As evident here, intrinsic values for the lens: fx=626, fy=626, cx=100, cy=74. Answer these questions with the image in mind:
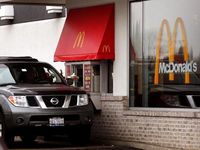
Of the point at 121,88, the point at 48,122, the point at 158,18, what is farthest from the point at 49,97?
the point at 158,18

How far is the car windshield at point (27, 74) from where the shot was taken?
45.0 ft

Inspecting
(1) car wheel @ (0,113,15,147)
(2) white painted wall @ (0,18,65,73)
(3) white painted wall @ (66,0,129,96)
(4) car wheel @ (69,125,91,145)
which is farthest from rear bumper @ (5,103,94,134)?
(2) white painted wall @ (0,18,65,73)

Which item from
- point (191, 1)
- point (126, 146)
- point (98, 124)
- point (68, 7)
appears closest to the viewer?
point (191, 1)

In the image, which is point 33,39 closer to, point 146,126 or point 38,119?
point 38,119

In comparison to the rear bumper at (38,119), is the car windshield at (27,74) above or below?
above

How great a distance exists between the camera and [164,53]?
13.0 metres

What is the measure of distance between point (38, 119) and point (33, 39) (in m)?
7.46

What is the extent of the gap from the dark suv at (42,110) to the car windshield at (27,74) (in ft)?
0.07

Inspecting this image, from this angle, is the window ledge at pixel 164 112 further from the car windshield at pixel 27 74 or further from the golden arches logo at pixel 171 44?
the car windshield at pixel 27 74

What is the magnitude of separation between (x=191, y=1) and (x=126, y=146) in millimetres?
3395

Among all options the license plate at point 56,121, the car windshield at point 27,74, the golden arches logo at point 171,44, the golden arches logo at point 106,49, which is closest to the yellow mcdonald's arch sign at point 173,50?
the golden arches logo at point 171,44

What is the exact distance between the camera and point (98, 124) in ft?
47.5

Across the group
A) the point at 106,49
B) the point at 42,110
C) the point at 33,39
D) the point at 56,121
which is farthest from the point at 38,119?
the point at 33,39

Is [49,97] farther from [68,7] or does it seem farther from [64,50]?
[68,7]
